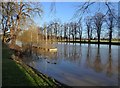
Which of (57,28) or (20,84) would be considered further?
(57,28)

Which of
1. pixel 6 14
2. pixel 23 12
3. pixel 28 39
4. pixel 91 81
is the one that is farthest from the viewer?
pixel 28 39

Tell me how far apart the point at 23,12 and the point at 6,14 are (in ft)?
10.4

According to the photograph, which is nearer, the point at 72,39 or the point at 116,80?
the point at 116,80

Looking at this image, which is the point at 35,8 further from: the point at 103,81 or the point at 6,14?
the point at 103,81

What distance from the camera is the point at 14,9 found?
115ft

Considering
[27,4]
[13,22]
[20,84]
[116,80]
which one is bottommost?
[116,80]

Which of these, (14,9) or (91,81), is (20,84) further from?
(14,9)

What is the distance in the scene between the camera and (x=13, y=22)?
37469 millimetres

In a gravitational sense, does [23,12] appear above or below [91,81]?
above

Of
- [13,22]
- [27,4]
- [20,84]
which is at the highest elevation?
[27,4]

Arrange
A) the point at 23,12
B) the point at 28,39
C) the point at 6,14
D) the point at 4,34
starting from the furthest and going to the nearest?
1. the point at 28,39
2. the point at 4,34
3. the point at 23,12
4. the point at 6,14

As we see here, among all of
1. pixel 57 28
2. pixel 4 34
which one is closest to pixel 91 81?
pixel 4 34

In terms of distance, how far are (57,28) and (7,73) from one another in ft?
313

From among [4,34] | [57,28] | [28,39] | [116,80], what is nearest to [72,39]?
[57,28]
